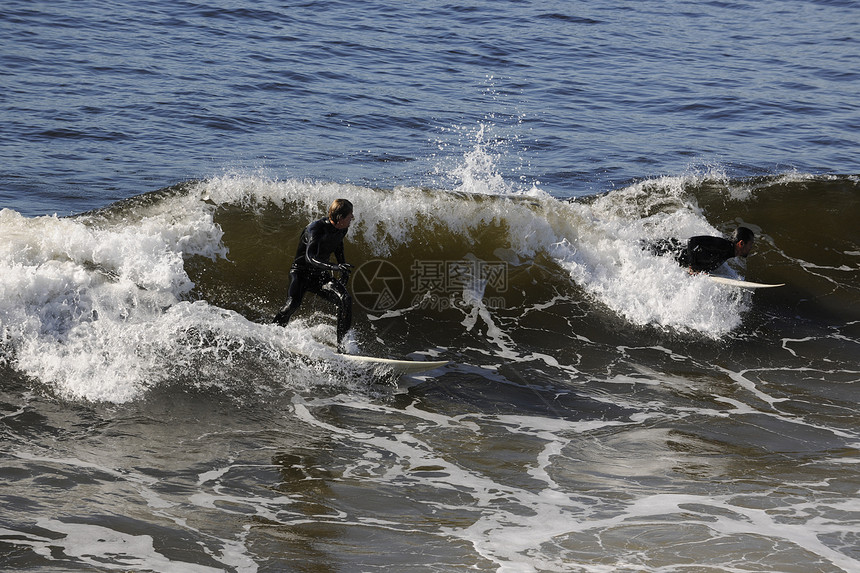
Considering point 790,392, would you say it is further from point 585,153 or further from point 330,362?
point 585,153

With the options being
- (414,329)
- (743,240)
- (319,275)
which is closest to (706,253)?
(743,240)

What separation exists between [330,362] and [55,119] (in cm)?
942

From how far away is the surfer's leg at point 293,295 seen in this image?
7.57m

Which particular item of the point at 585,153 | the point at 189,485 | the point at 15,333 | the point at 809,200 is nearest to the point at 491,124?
the point at 585,153

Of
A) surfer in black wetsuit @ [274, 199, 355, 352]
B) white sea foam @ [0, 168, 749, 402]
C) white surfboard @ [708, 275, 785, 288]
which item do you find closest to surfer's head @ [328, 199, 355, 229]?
surfer in black wetsuit @ [274, 199, 355, 352]

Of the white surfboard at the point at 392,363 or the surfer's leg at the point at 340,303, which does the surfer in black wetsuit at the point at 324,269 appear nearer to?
the surfer's leg at the point at 340,303

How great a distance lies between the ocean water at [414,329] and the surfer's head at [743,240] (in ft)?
2.20

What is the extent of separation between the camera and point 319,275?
24.9 feet

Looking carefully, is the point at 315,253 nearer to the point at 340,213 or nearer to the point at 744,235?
the point at 340,213

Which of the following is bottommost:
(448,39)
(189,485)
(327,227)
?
(189,485)

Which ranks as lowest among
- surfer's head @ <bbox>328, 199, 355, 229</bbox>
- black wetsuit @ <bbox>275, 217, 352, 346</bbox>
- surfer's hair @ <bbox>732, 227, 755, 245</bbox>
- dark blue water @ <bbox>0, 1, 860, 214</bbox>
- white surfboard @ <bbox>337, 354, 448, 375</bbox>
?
white surfboard @ <bbox>337, 354, 448, 375</bbox>

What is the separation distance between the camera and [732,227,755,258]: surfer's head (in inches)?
360

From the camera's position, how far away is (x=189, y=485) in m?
5.47

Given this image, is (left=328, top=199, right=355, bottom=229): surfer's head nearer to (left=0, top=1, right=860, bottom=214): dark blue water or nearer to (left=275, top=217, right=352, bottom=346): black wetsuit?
(left=275, top=217, right=352, bottom=346): black wetsuit
